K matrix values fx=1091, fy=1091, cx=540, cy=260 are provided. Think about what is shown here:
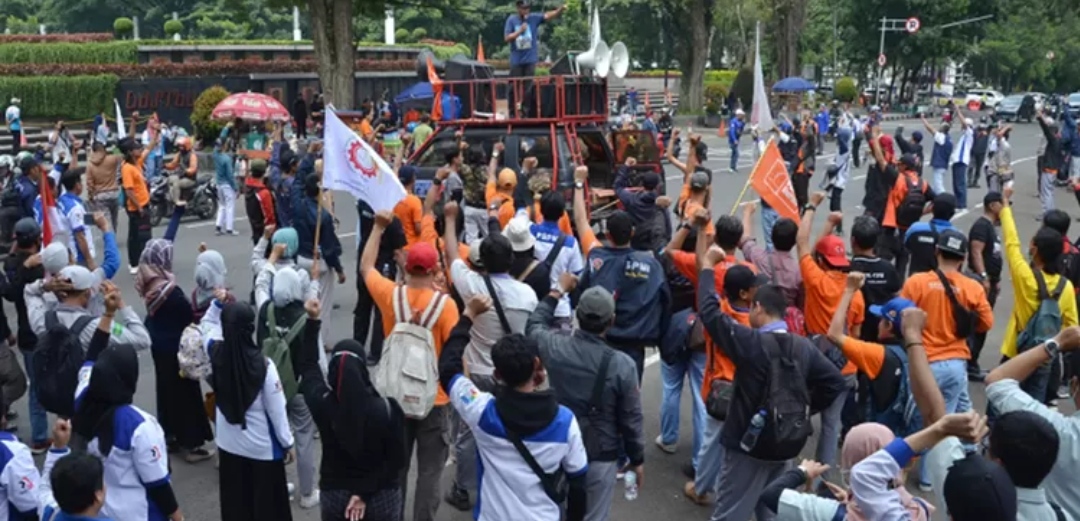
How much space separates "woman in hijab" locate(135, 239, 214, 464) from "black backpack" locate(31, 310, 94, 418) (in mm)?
766

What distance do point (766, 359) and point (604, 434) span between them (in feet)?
2.76

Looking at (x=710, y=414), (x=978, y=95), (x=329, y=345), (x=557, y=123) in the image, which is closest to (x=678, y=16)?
(x=978, y=95)

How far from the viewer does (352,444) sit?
15.3 feet

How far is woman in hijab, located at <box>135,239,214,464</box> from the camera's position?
22.4 feet

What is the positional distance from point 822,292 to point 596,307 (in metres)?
2.21

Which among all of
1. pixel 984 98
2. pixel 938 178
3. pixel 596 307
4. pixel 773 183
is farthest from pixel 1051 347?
pixel 984 98

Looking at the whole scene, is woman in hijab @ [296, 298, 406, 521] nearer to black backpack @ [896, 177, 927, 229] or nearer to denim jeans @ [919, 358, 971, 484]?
denim jeans @ [919, 358, 971, 484]

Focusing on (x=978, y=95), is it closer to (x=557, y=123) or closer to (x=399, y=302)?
(x=557, y=123)

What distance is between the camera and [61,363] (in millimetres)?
6070

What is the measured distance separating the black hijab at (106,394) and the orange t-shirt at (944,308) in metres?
4.26

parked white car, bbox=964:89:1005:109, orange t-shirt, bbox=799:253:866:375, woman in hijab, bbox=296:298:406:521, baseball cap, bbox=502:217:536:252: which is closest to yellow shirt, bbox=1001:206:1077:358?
orange t-shirt, bbox=799:253:866:375

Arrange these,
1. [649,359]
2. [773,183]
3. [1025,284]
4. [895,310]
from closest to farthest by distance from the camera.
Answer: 1. [895,310]
2. [1025,284]
3. [773,183]
4. [649,359]

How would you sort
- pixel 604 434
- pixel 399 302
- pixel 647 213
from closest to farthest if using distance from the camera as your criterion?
pixel 604 434 < pixel 399 302 < pixel 647 213

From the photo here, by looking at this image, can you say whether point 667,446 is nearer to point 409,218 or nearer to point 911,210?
point 409,218
